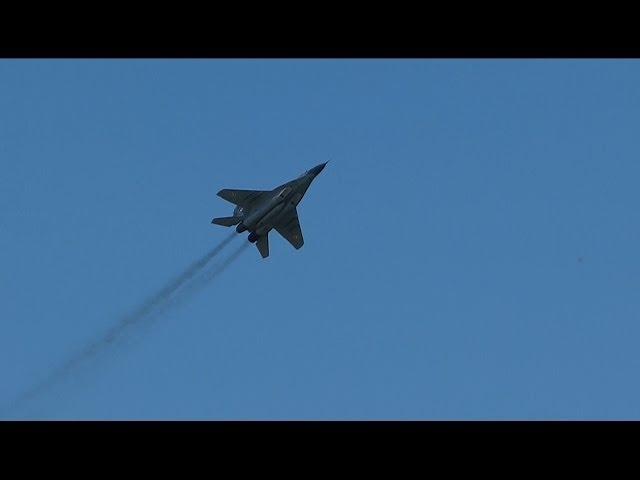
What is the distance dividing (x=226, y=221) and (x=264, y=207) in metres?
4.71

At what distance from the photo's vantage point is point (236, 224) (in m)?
90.9

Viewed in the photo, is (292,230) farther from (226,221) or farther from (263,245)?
(226,221)

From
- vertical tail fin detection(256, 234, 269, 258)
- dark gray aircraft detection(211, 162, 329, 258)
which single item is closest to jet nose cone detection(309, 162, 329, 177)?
dark gray aircraft detection(211, 162, 329, 258)

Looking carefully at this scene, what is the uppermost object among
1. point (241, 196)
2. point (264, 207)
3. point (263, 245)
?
point (241, 196)

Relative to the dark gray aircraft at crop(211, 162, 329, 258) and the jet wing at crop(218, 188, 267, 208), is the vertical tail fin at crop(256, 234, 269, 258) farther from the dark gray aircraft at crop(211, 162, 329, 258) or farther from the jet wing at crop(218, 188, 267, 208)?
the jet wing at crop(218, 188, 267, 208)

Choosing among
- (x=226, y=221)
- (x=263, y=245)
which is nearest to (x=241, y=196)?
(x=226, y=221)

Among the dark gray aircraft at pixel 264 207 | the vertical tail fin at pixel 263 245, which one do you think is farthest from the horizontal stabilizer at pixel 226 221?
the vertical tail fin at pixel 263 245

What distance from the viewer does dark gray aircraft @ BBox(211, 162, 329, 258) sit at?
292 ft

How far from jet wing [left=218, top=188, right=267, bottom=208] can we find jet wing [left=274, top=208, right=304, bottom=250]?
12.8 ft

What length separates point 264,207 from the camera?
8900 cm

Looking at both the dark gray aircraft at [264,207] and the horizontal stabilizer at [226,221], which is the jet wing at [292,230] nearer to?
the dark gray aircraft at [264,207]
